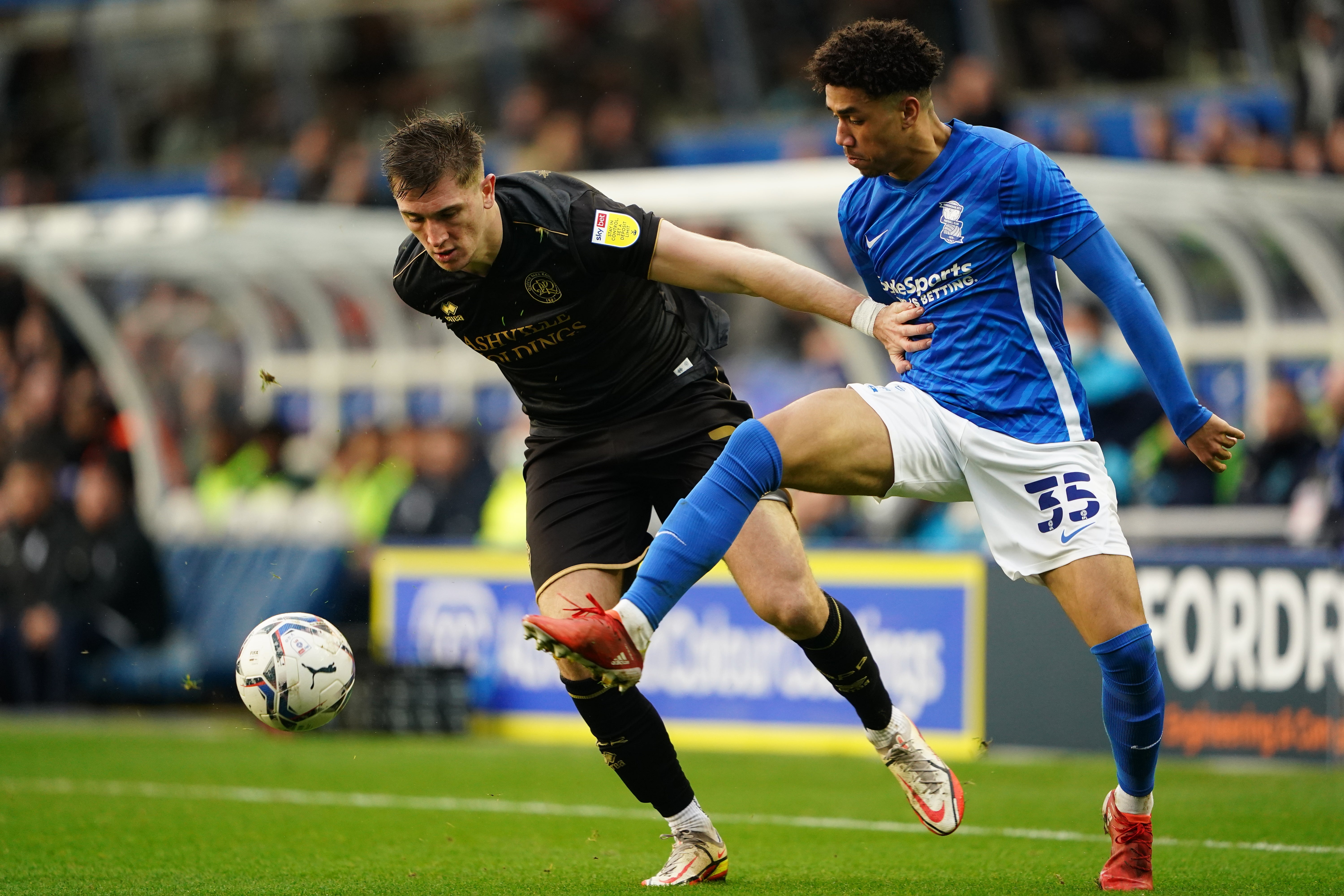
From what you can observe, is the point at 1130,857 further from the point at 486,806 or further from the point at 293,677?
the point at 486,806

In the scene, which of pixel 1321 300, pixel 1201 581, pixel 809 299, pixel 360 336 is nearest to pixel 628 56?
pixel 360 336

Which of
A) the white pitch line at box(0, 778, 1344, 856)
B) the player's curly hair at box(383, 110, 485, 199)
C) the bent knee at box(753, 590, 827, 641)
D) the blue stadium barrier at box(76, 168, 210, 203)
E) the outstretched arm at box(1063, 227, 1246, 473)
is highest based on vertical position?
the blue stadium barrier at box(76, 168, 210, 203)

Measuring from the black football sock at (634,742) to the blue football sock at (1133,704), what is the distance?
4.41 ft

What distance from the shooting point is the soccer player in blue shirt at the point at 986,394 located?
15.7ft

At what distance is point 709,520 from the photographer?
4652 millimetres

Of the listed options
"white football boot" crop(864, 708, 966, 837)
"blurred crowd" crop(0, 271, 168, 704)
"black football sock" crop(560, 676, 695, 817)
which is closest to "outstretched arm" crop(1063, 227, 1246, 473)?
"white football boot" crop(864, 708, 966, 837)

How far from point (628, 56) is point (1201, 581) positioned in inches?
400

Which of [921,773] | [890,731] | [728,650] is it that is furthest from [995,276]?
[728,650]

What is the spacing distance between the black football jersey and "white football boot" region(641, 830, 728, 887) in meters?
1.33

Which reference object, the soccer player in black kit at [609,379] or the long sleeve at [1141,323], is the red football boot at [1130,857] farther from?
the long sleeve at [1141,323]

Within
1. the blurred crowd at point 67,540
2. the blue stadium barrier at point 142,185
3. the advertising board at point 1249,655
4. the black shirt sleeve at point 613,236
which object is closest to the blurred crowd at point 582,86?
the blue stadium barrier at point 142,185

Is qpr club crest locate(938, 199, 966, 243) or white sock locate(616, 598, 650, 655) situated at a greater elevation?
qpr club crest locate(938, 199, 966, 243)

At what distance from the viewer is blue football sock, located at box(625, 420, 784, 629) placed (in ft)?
15.0

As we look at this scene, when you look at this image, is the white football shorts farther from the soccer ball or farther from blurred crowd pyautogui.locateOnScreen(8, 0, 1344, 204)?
blurred crowd pyautogui.locateOnScreen(8, 0, 1344, 204)
